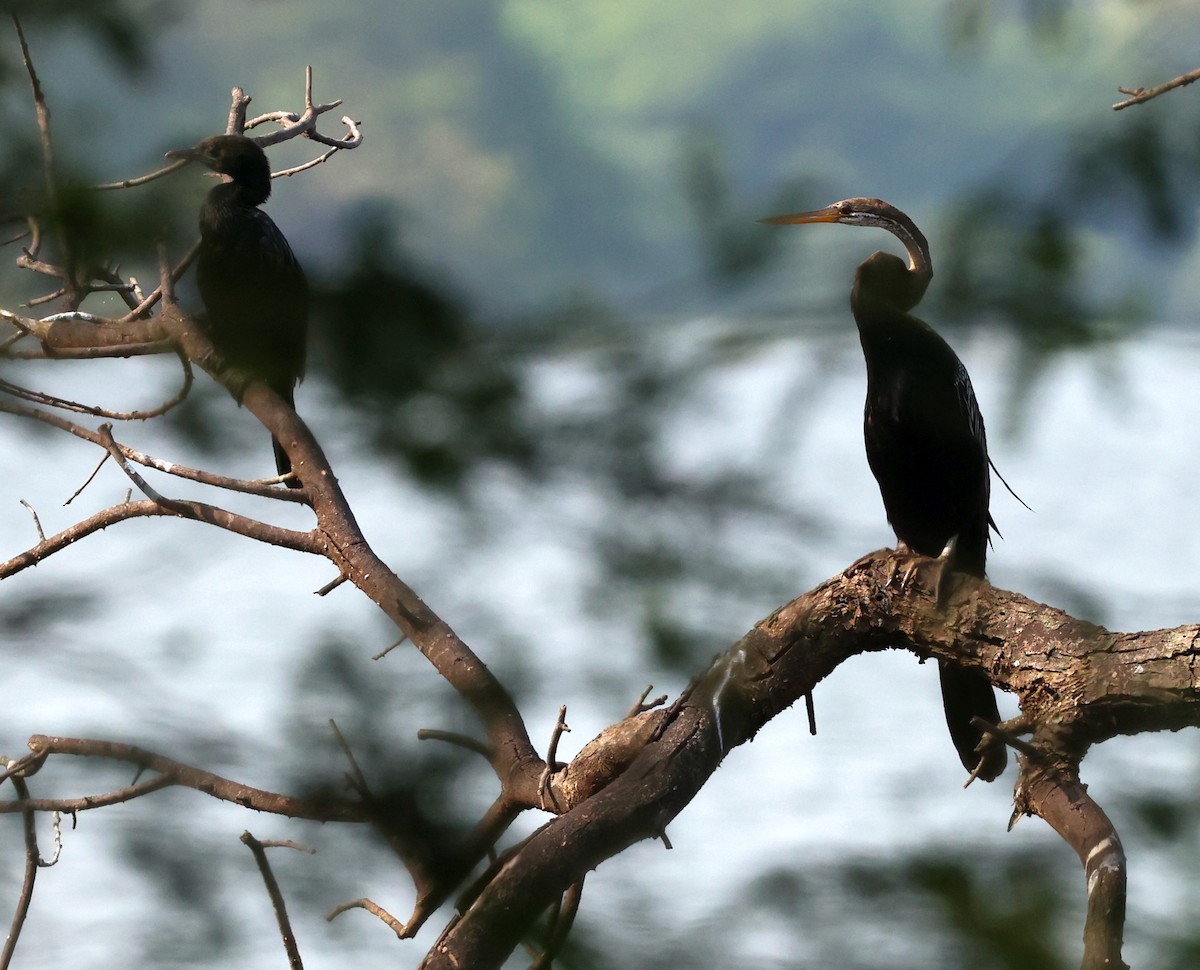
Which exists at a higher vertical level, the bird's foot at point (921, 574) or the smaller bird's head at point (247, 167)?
the smaller bird's head at point (247, 167)

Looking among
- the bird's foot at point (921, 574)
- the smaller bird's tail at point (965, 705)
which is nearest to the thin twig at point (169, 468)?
the bird's foot at point (921, 574)

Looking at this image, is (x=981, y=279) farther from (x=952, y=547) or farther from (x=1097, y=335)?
(x=952, y=547)

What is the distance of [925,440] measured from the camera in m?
3.02

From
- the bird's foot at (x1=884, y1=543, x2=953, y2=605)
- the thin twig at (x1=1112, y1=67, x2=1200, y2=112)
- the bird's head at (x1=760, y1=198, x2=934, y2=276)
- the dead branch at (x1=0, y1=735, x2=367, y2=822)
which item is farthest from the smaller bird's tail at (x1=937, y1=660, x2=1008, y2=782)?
the thin twig at (x1=1112, y1=67, x2=1200, y2=112)

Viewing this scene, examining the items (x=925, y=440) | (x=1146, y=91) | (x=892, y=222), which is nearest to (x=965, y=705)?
(x=925, y=440)

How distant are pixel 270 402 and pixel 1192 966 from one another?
1.04 metres

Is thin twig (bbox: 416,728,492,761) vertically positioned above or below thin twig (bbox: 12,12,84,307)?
below

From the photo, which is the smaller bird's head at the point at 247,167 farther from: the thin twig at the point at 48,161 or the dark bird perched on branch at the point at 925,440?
the thin twig at the point at 48,161

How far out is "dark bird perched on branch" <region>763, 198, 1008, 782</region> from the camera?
104 inches

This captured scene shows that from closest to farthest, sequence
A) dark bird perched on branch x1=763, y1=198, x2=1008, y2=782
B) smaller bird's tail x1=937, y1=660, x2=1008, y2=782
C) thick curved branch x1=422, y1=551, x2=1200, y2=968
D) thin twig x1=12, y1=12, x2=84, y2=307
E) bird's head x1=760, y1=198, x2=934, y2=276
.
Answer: thin twig x1=12, y1=12, x2=84, y2=307 → thick curved branch x1=422, y1=551, x2=1200, y2=968 → dark bird perched on branch x1=763, y1=198, x2=1008, y2=782 → bird's head x1=760, y1=198, x2=934, y2=276 → smaller bird's tail x1=937, y1=660, x2=1008, y2=782

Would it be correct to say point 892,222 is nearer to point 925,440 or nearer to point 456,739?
point 925,440

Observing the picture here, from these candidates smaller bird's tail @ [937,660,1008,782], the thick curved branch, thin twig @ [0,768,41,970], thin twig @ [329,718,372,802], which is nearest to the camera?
thin twig @ [329,718,372,802]

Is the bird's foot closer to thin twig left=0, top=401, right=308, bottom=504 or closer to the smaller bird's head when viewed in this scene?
thin twig left=0, top=401, right=308, bottom=504

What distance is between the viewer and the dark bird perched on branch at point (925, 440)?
2.64 meters
